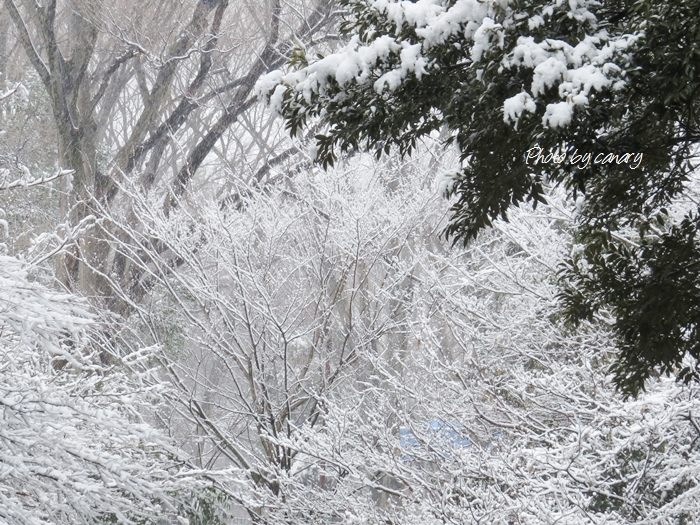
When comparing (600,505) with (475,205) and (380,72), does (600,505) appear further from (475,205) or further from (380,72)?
(380,72)

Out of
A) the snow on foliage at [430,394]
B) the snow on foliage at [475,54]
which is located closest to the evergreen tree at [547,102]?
the snow on foliage at [475,54]

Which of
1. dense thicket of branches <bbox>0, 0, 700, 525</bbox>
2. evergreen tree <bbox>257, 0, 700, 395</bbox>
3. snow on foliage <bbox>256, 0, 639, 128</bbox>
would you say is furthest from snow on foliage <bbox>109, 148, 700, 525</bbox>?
snow on foliage <bbox>256, 0, 639, 128</bbox>

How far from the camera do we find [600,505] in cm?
498

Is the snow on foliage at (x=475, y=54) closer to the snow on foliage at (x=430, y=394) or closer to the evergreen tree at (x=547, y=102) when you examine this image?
the evergreen tree at (x=547, y=102)

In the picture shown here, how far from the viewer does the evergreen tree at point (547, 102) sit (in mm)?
2006

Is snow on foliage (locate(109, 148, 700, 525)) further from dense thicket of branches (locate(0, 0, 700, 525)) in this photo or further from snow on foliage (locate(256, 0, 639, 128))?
snow on foliage (locate(256, 0, 639, 128))

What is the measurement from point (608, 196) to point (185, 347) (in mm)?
8817

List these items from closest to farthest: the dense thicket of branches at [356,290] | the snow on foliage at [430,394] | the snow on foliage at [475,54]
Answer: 1. the snow on foliage at [475,54]
2. the dense thicket of branches at [356,290]
3. the snow on foliage at [430,394]

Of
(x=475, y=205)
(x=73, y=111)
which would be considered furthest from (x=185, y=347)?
(x=475, y=205)

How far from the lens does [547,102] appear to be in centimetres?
214

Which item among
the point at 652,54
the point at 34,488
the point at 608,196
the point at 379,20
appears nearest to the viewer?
the point at 652,54

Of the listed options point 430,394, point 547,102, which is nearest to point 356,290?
point 430,394

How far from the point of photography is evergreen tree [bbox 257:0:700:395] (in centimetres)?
201

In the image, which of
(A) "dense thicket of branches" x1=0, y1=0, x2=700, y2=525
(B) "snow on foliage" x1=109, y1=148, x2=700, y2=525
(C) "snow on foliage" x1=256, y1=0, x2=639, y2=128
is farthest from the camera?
(B) "snow on foliage" x1=109, y1=148, x2=700, y2=525
